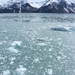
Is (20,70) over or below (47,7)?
over

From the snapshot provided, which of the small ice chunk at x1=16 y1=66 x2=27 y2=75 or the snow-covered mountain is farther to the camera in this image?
the snow-covered mountain

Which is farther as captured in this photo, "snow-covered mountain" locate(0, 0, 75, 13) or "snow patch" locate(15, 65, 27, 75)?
"snow-covered mountain" locate(0, 0, 75, 13)

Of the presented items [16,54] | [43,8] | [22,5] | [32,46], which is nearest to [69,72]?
[16,54]

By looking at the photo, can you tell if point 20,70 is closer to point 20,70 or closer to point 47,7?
point 20,70

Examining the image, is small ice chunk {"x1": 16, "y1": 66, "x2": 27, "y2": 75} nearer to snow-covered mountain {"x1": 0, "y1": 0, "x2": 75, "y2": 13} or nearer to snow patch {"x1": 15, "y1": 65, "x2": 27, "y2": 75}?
snow patch {"x1": 15, "y1": 65, "x2": 27, "y2": 75}

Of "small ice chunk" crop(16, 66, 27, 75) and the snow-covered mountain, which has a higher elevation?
"small ice chunk" crop(16, 66, 27, 75)

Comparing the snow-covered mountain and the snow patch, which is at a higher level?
the snow patch

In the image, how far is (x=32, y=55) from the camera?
846 centimetres

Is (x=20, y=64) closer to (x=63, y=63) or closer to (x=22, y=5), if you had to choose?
(x=63, y=63)

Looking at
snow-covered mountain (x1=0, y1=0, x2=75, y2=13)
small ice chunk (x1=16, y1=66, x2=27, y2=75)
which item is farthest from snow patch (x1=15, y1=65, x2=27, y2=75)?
snow-covered mountain (x1=0, y1=0, x2=75, y2=13)

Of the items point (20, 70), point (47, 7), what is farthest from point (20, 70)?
point (47, 7)

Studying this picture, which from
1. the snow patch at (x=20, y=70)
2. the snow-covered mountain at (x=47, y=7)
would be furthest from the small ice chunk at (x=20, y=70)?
the snow-covered mountain at (x=47, y=7)

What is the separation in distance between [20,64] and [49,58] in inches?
57.8

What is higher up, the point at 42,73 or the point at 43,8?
the point at 42,73
